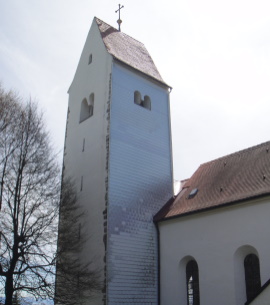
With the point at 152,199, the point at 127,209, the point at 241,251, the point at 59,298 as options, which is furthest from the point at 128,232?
the point at 241,251

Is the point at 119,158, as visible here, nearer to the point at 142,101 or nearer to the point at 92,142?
the point at 92,142

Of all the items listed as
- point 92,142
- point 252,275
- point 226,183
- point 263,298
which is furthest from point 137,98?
point 263,298

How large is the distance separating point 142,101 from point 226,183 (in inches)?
296

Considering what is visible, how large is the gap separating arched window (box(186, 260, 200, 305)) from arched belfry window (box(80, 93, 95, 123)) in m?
9.97

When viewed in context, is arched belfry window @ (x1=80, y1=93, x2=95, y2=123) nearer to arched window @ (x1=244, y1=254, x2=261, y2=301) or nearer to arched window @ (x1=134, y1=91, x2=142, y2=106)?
arched window @ (x1=134, y1=91, x2=142, y2=106)

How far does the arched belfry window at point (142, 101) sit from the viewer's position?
22562 mm

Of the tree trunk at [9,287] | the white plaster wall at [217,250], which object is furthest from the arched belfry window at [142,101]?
the tree trunk at [9,287]

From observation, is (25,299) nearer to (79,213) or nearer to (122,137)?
(79,213)

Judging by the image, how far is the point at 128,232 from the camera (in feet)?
60.3

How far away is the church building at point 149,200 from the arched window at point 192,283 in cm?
4

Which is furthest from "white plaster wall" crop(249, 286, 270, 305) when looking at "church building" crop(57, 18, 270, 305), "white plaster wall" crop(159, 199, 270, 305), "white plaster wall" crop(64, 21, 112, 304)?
"white plaster wall" crop(64, 21, 112, 304)

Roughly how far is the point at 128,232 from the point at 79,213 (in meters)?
2.81

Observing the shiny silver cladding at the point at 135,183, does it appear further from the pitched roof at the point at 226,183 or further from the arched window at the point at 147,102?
the pitched roof at the point at 226,183

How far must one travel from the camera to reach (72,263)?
17.0m
